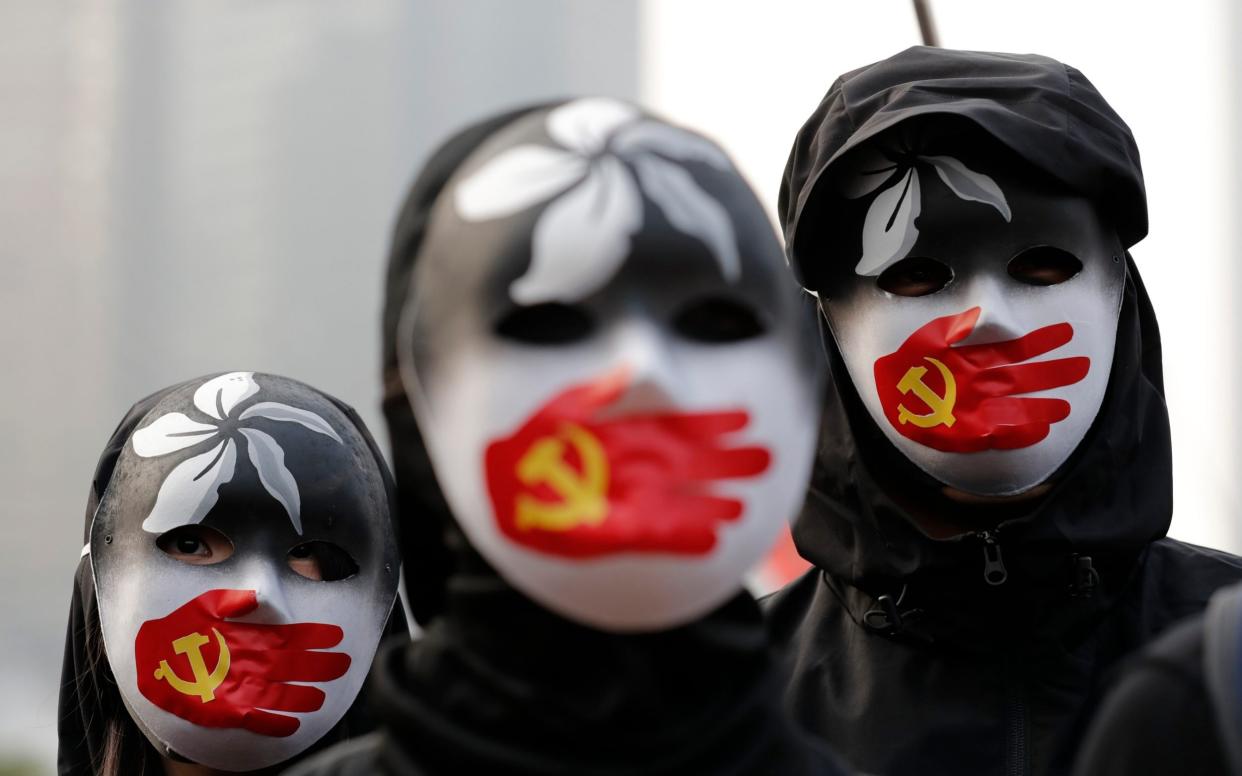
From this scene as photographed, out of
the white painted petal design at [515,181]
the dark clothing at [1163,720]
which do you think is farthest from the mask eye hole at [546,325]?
the dark clothing at [1163,720]

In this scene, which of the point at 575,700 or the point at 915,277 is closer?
the point at 575,700

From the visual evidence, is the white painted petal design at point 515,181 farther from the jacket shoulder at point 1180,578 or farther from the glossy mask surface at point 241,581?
the jacket shoulder at point 1180,578

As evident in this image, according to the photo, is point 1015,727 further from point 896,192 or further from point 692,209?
point 692,209

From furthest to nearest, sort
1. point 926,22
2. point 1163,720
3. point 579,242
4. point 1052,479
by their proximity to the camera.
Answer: point 926,22 → point 1052,479 → point 579,242 → point 1163,720

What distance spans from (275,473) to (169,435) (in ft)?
0.73

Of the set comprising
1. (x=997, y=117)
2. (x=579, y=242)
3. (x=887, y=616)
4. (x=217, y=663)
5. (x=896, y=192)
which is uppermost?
(x=579, y=242)

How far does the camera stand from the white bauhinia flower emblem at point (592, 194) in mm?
1894

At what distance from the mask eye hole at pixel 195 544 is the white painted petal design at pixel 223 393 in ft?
0.69

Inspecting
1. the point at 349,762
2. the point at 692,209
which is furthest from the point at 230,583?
the point at 692,209

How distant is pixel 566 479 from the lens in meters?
1.86

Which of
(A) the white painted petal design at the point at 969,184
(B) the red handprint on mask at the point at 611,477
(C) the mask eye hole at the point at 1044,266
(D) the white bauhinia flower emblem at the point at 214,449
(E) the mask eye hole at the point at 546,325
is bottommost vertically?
(D) the white bauhinia flower emblem at the point at 214,449

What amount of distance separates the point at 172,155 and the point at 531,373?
6948mm

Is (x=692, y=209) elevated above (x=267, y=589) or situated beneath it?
elevated above

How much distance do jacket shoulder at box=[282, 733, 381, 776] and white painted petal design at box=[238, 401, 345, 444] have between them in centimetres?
113
